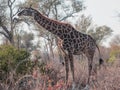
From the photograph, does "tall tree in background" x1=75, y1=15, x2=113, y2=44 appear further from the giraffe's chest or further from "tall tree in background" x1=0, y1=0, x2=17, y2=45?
the giraffe's chest

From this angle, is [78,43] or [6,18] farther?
[6,18]

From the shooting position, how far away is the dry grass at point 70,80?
7.77 metres

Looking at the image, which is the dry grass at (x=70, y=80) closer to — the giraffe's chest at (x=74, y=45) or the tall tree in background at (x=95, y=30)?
the giraffe's chest at (x=74, y=45)

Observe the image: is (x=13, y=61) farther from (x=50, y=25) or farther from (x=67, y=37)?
(x=67, y=37)

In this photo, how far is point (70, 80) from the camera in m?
11.1

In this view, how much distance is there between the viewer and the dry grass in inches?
306

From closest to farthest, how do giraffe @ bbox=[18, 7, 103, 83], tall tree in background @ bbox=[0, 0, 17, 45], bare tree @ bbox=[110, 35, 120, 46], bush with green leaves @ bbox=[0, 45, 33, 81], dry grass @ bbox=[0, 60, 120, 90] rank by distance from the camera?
dry grass @ bbox=[0, 60, 120, 90] → bush with green leaves @ bbox=[0, 45, 33, 81] → giraffe @ bbox=[18, 7, 103, 83] → tall tree in background @ bbox=[0, 0, 17, 45] → bare tree @ bbox=[110, 35, 120, 46]

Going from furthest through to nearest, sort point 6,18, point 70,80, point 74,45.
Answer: point 6,18 < point 70,80 < point 74,45

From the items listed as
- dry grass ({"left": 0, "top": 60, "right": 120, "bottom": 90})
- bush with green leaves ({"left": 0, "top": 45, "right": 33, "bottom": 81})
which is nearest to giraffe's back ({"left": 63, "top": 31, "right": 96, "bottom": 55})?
dry grass ({"left": 0, "top": 60, "right": 120, "bottom": 90})

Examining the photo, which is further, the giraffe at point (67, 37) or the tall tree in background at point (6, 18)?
the tall tree in background at point (6, 18)

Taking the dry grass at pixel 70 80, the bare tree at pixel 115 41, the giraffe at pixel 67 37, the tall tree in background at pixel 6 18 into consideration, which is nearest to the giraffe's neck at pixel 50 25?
the giraffe at pixel 67 37

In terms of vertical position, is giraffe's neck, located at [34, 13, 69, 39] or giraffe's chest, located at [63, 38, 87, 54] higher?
giraffe's neck, located at [34, 13, 69, 39]

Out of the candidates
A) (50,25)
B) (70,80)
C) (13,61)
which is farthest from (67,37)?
(13,61)

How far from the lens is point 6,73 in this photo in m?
10.2
